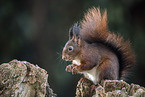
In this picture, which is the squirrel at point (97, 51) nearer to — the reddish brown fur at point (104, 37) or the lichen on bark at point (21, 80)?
the reddish brown fur at point (104, 37)

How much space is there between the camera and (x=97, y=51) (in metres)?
1.37

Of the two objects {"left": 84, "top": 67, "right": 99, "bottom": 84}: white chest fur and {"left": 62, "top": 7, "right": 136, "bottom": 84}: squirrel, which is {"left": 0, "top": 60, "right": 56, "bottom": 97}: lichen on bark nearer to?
{"left": 62, "top": 7, "right": 136, "bottom": 84}: squirrel

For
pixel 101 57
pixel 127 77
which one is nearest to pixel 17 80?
pixel 101 57

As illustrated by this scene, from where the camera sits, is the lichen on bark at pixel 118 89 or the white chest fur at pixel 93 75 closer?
the lichen on bark at pixel 118 89

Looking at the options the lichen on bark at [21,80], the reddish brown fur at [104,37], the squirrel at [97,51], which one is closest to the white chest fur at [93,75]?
the squirrel at [97,51]

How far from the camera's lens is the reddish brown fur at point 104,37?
140cm

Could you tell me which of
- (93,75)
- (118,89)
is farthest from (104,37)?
(118,89)

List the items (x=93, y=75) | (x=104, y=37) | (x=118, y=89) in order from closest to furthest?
(x=118, y=89), (x=93, y=75), (x=104, y=37)

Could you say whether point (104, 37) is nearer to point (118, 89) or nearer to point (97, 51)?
point (97, 51)

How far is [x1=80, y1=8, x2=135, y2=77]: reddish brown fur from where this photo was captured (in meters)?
1.40

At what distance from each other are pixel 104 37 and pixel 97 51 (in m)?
0.13

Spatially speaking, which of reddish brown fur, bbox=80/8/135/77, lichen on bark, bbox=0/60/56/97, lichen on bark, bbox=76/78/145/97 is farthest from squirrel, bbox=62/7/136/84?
lichen on bark, bbox=76/78/145/97

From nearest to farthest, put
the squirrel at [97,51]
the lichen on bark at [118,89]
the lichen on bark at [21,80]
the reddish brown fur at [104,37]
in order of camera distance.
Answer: the lichen on bark at [118,89] → the lichen on bark at [21,80] → the squirrel at [97,51] → the reddish brown fur at [104,37]

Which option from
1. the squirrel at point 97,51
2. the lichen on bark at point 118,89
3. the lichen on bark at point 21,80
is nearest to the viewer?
the lichen on bark at point 118,89
